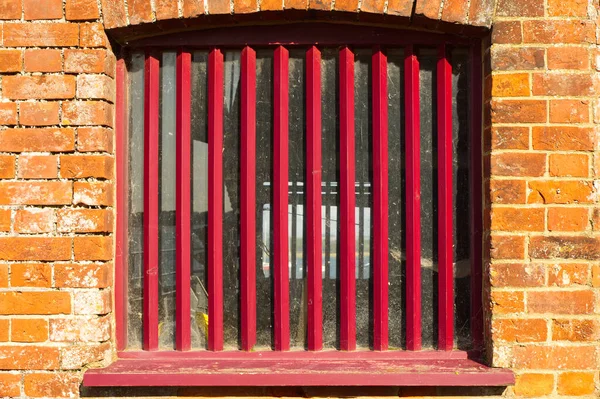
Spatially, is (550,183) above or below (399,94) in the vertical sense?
below

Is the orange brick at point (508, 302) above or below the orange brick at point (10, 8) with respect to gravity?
below

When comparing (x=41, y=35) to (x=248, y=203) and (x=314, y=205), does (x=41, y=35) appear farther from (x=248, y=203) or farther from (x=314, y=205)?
(x=314, y=205)

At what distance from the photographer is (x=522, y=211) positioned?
8.75ft

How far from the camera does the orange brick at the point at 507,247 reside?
267 centimetres

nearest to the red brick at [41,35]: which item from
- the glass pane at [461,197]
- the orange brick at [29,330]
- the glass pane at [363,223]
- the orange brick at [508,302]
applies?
the orange brick at [29,330]

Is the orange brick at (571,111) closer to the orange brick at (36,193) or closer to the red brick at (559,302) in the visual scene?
the red brick at (559,302)

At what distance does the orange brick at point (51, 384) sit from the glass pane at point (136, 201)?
1.01 ft

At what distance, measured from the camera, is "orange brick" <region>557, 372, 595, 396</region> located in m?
2.65

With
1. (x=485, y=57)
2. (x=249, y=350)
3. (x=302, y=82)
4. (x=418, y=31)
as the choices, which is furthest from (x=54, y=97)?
(x=485, y=57)

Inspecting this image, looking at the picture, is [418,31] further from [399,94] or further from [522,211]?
[522,211]

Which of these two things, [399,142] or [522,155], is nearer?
[522,155]

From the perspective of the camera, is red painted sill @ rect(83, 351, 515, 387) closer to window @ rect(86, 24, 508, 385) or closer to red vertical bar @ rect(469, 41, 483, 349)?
window @ rect(86, 24, 508, 385)

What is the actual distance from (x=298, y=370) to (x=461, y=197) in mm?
1066

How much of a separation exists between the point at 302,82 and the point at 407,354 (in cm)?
133
